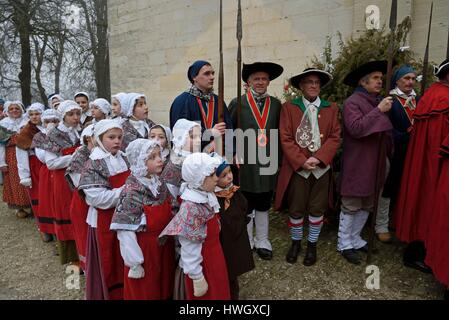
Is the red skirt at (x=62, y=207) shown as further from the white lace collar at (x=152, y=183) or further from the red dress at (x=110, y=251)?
the white lace collar at (x=152, y=183)

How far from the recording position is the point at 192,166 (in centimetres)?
224

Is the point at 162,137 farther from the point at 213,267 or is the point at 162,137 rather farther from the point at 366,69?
the point at 366,69

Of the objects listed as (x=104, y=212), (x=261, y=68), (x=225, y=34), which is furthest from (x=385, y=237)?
(x=225, y=34)

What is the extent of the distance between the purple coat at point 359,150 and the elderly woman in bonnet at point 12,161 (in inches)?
192

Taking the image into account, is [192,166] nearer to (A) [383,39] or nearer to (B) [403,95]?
(B) [403,95]

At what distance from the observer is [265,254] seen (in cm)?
380

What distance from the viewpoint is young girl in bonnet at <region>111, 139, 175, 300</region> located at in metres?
2.31

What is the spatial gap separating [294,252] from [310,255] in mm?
174

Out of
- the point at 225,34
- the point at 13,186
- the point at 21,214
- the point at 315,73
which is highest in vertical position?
the point at 225,34

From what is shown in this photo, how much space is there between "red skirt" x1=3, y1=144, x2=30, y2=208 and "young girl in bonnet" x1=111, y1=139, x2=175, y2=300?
3.99 meters

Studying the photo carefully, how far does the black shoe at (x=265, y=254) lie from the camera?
3.79 meters

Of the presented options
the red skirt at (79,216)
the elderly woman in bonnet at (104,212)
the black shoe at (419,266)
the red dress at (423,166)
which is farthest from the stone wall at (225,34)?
the red skirt at (79,216)

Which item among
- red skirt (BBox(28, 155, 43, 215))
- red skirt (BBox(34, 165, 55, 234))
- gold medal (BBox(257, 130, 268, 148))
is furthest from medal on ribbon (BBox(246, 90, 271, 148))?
red skirt (BBox(28, 155, 43, 215))

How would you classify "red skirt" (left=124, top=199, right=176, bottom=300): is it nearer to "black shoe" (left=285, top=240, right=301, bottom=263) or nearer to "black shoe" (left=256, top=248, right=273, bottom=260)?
"black shoe" (left=256, top=248, right=273, bottom=260)
